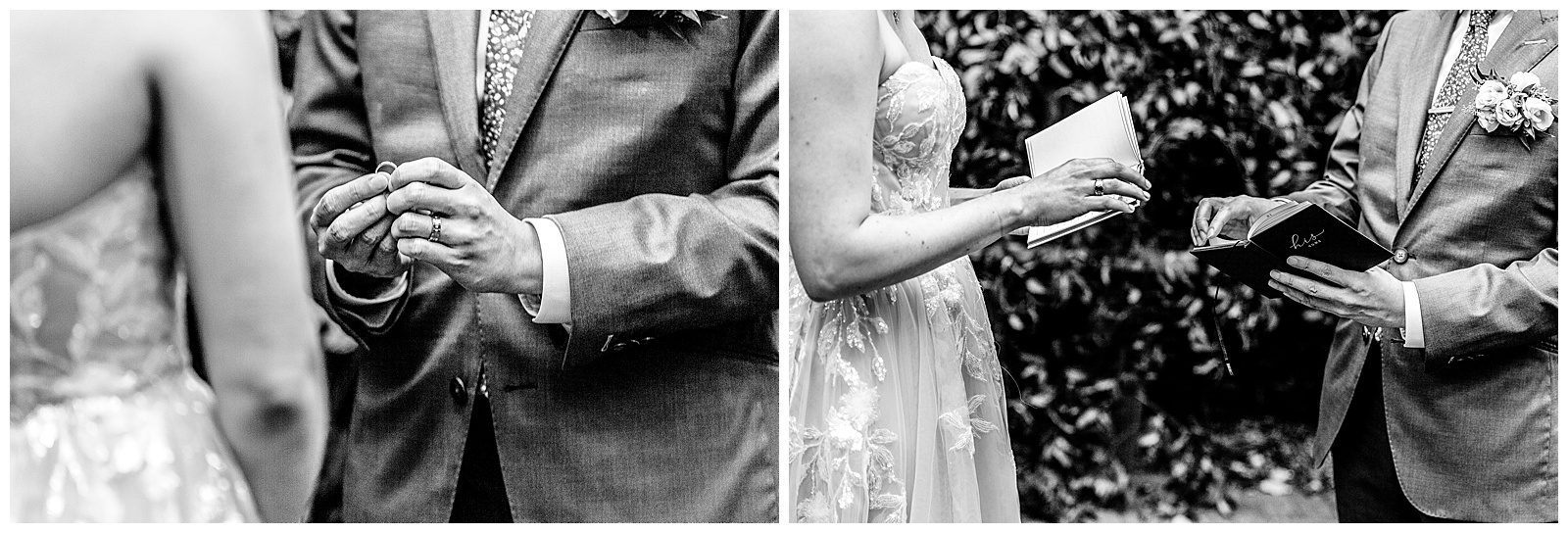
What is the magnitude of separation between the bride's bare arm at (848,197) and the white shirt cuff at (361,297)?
675 millimetres

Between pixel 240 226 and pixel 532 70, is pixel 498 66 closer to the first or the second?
pixel 532 70

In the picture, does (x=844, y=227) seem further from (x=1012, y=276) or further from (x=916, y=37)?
(x=1012, y=276)

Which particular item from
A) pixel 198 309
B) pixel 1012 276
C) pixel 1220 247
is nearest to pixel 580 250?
pixel 198 309

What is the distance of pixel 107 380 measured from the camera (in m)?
2.01

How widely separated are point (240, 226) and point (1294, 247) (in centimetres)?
183

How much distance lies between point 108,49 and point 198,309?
1.50ft

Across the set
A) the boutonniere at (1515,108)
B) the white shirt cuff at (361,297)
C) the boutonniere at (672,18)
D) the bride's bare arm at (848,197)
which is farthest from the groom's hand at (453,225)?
the boutonniere at (1515,108)

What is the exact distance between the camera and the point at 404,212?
192cm

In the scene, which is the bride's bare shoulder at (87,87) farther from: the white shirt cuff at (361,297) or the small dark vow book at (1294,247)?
the small dark vow book at (1294,247)

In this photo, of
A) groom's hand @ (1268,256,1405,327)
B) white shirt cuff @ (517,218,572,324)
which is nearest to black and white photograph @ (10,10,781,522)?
white shirt cuff @ (517,218,572,324)

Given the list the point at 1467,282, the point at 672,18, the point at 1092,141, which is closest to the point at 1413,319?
the point at 1467,282

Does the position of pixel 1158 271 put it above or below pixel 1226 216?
below

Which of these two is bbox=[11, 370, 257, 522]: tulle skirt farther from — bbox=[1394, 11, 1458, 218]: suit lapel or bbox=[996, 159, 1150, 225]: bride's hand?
bbox=[1394, 11, 1458, 218]: suit lapel

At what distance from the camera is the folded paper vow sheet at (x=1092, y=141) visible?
7.02 feet
